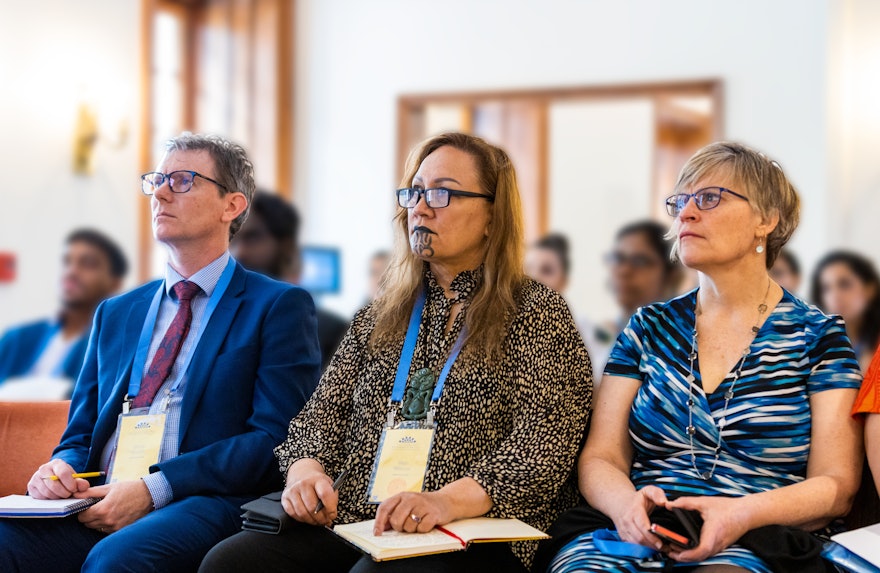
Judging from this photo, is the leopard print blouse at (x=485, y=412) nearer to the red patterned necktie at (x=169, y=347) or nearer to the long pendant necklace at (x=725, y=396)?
the long pendant necklace at (x=725, y=396)

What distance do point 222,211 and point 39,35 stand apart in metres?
4.05

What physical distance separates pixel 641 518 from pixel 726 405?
0.34 metres

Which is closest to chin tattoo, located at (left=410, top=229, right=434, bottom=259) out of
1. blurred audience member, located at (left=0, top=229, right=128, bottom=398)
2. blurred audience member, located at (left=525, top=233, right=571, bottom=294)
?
blurred audience member, located at (left=0, top=229, right=128, bottom=398)

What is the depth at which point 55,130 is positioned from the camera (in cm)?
645

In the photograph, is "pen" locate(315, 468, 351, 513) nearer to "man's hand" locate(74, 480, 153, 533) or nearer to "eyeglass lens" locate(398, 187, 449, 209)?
"man's hand" locate(74, 480, 153, 533)

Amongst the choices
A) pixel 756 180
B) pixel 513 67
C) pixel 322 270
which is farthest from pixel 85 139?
pixel 756 180

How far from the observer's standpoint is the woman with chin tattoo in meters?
2.31

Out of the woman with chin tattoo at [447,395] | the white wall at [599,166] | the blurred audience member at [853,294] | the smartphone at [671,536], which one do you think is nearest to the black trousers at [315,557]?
the woman with chin tattoo at [447,395]

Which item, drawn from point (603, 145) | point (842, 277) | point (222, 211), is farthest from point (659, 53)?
point (222, 211)

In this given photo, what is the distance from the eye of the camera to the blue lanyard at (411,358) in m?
2.45

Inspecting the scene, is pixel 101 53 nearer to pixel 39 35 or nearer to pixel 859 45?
pixel 39 35

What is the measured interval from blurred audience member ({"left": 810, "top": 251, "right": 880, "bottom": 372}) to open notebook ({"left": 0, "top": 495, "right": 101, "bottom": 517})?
4.40 m

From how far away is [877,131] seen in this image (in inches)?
279

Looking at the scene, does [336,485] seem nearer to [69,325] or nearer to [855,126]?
[69,325]
